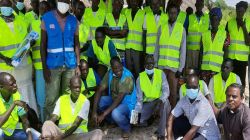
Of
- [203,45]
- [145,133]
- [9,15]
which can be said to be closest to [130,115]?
[145,133]

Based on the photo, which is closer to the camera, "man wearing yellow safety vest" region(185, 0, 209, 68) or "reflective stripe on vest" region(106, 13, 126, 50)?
"reflective stripe on vest" region(106, 13, 126, 50)

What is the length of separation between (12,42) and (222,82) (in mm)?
3052

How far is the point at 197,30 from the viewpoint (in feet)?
23.3

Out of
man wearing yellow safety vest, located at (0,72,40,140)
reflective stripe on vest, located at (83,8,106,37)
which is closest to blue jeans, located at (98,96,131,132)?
reflective stripe on vest, located at (83,8,106,37)

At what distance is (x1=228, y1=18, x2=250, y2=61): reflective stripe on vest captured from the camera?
21.7 ft

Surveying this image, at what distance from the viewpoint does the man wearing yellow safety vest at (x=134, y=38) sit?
264 inches

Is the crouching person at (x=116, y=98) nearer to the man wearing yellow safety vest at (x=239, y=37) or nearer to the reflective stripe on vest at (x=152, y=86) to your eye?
the reflective stripe on vest at (x=152, y=86)

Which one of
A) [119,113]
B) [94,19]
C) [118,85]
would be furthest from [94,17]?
[119,113]

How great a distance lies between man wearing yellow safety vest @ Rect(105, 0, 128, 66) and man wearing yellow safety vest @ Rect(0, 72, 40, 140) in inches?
88.5

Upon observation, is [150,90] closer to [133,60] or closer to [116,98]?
[116,98]

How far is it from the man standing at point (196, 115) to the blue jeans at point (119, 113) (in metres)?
0.85

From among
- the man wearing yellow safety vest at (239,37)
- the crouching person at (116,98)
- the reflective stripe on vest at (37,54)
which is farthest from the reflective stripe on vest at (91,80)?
the man wearing yellow safety vest at (239,37)

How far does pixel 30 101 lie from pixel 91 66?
1121mm

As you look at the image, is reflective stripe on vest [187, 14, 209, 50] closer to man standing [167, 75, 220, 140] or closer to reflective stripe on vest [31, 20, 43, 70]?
man standing [167, 75, 220, 140]
